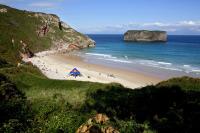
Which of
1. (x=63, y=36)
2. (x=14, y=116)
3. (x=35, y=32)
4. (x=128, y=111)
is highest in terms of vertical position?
(x=14, y=116)

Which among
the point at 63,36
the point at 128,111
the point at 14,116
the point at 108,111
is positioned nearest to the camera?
the point at 14,116

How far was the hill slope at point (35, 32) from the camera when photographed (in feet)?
253

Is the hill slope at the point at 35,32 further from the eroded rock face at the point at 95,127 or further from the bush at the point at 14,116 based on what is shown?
the eroded rock face at the point at 95,127

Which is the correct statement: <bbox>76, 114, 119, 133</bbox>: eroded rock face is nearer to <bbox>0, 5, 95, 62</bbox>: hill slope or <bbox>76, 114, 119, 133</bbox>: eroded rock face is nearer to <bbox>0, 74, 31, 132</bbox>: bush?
<bbox>0, 74, 31, 132</bbox>: bush

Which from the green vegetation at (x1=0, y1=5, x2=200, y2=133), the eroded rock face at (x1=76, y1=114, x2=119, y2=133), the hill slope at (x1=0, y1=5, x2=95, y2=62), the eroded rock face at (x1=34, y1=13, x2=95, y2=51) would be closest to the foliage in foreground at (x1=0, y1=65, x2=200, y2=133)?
the green vegetation at (x1=0, y1=5, x2=200, y2=133)

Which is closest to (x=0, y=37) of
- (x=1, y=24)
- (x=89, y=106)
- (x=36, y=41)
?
(x=1, y=24)

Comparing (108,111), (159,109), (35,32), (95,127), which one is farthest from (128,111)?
(35,32)

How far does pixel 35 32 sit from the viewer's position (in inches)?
3976

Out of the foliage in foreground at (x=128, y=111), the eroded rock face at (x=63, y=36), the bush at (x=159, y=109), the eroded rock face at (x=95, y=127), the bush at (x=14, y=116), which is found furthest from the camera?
the eroded rock face at (x=63, y=36)

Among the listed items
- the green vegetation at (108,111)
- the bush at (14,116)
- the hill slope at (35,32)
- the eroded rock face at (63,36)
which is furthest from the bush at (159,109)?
the eroded rock face at (63,36)

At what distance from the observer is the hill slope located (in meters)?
77.2

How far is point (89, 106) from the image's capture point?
630 inches

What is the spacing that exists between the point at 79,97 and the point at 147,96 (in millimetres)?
4187

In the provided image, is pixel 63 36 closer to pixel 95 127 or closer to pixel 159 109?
pixel 159 109
